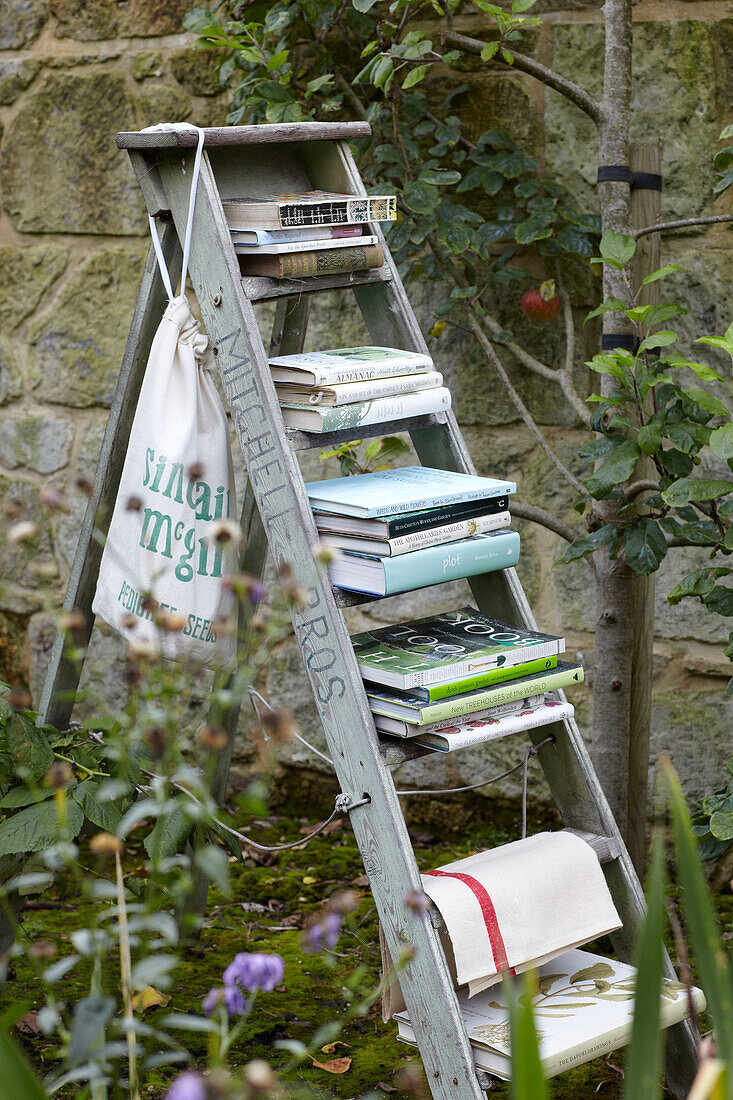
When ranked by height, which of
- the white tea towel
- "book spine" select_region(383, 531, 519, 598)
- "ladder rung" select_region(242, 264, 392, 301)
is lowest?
the white tea towel

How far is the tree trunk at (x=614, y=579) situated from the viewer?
188cm

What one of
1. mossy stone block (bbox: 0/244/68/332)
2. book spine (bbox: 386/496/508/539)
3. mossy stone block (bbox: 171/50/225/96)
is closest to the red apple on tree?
book spine (bbox: 386/496/508/539)

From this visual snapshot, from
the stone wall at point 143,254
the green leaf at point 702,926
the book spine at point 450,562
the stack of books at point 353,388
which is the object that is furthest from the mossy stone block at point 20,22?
the green leaf at point 702,926

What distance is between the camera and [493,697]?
1.45 m

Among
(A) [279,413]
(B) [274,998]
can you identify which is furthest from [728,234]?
(B) [274,998]

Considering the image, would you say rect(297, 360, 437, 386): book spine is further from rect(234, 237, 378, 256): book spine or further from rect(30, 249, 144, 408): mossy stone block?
rect(30, 249, 144, 408): mossy stone block

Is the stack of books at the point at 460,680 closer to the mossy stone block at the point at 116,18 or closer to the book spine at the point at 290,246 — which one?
the book spine at the point at 290,246

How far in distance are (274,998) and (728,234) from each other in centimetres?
168

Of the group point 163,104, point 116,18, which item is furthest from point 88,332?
point 116,18

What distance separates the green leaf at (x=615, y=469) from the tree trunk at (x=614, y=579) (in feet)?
0.77

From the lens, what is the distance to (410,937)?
1.37m

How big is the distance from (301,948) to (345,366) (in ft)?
3.52

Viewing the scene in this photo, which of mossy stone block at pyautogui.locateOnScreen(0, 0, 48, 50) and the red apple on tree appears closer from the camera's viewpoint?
the red apple on tree

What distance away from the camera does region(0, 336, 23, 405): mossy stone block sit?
9.25 feet
